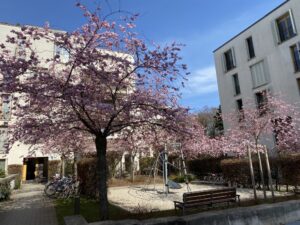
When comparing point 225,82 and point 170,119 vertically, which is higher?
point 225,82

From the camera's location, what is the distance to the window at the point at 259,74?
25930mm

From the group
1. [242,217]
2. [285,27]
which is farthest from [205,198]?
[285,27]

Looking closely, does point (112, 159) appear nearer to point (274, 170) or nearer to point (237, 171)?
point (237, 171)

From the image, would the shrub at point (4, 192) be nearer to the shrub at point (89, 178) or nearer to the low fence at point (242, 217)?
the shrub at point (89, 178)

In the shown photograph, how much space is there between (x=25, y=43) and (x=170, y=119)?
12.7ft

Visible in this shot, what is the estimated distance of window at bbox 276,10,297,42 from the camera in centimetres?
2313

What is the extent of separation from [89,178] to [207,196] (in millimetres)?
6384

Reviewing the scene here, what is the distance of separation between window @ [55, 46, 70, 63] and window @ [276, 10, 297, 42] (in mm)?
21769

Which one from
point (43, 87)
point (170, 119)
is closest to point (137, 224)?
point (170, 119)

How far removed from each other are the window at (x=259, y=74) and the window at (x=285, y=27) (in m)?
2.94

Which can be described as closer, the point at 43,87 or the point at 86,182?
the point at 43,87

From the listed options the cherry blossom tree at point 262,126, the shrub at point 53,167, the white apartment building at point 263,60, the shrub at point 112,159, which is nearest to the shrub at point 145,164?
the shrub at point 112,159

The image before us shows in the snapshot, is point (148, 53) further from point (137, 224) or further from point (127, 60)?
point (137, 224)

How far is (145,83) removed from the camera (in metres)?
7.72
